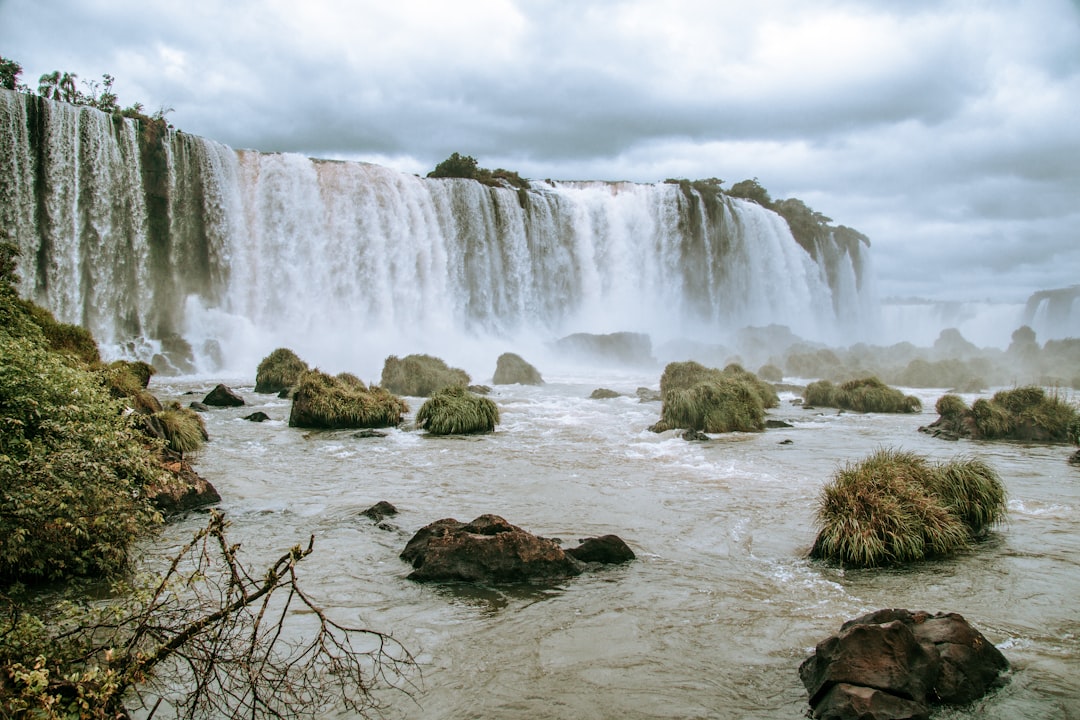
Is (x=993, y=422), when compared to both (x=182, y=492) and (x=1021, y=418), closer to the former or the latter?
(x=1021, y=418)

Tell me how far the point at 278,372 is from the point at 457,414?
44.1 ft

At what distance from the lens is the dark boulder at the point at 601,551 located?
8.03 m

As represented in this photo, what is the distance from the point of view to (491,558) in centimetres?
737

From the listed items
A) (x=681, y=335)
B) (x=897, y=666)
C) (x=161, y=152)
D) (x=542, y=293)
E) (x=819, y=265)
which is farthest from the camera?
(x=819, y=265)

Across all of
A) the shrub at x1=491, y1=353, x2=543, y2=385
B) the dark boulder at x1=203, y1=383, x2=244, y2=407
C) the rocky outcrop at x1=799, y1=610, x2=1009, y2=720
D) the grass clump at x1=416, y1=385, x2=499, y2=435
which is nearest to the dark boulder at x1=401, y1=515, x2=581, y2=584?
the rocky outcrop at x1=799, y1=610, x2=1009, y2=720

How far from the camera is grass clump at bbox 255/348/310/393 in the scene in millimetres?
29438

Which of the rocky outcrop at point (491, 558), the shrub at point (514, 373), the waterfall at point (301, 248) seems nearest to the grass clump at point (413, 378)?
the shrub at point (514, 373)

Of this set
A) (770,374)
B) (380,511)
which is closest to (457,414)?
(380,511)

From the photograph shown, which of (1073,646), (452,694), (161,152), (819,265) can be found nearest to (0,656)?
(452,694)

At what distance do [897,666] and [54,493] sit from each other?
622 cm

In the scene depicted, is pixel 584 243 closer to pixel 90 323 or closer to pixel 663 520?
pixel 90 323

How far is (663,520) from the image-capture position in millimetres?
10117

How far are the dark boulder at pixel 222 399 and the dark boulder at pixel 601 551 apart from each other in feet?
61.1

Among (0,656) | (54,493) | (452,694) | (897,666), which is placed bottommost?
(452,694)
